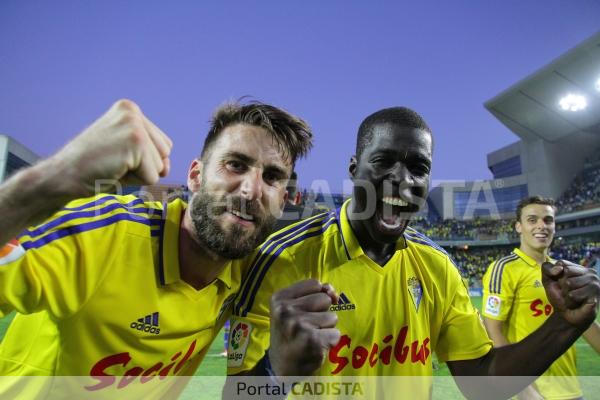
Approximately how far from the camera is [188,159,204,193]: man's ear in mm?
2176

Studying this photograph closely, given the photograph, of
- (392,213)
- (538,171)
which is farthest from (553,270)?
(538,171)

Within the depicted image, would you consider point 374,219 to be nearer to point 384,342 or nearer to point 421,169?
point 421,169

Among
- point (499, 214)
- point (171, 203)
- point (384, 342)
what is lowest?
point (384, 342)

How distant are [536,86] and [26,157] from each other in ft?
143

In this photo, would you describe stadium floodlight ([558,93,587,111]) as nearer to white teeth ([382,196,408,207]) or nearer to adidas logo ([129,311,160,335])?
white teeth ([382,196,408,207])

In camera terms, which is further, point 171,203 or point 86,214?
point 171,203

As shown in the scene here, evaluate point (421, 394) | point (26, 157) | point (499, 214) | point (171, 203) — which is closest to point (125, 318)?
point (171, 203)

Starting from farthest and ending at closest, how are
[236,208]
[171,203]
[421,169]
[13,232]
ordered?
[171,203]
[421,169]
[236,208]
[13,232]

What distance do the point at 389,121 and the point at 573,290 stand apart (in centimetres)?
123

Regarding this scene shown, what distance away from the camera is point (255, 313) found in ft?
6.52

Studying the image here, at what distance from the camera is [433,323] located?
7.48ft

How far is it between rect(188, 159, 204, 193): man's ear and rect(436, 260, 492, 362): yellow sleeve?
1.62m

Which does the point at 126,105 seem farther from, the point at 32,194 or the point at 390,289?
the point at 390,289

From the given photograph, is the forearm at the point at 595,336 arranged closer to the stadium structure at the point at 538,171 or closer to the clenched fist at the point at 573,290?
the clenched fist at the point at 573,290
